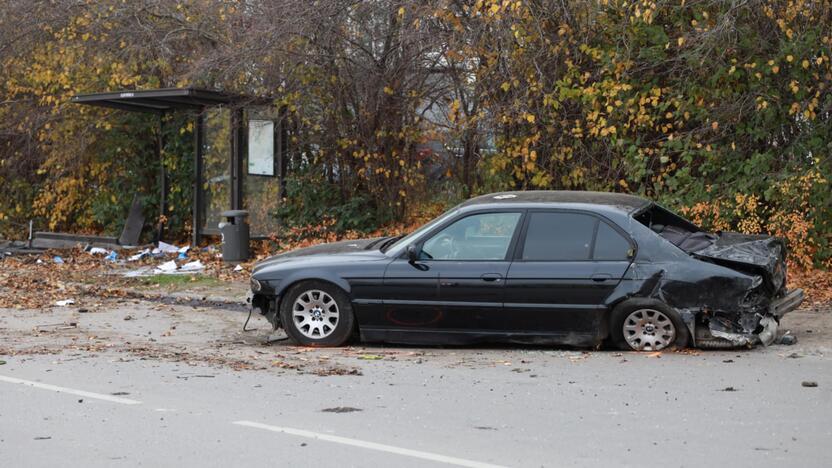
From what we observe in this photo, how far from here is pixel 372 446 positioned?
7070 mm

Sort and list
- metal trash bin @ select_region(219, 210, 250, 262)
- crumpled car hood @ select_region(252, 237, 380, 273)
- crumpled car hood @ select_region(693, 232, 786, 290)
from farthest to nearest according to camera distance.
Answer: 1. metal trash bin @ select_region(219, 210, 250, 262)
2. crumpled car hood @ select_region(252, 237, 380, 273)
3. crumpled car hood @ select_region(693, 232, 786, 290)

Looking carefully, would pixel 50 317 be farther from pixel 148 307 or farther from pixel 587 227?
pixel 587 227

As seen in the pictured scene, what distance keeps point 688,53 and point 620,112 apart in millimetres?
1366

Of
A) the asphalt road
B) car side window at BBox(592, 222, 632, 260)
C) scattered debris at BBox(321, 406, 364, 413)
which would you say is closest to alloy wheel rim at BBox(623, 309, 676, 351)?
the asphalt road

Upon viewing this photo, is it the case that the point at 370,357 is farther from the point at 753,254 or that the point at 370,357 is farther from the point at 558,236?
the point at 753,254

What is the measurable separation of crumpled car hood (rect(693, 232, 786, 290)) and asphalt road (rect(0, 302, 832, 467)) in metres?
0.74

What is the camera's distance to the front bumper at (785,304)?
10352 mm

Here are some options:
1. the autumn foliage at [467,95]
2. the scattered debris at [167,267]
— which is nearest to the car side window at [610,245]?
the autumn foliage at [467,95]

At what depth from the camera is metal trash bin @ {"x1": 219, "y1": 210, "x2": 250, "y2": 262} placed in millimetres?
18547

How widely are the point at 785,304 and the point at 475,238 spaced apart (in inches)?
113

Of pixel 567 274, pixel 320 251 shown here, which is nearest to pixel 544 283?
pixel 567 274

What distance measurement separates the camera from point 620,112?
16.1m

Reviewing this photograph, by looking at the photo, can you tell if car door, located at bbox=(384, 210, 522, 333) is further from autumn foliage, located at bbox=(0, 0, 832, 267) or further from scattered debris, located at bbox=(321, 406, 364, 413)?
autumn foliage, located at bbox=(0, 0, 832, 267)

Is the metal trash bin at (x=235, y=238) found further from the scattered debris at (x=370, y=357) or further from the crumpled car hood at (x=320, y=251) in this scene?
the scattered debris at (x=370, y=357)
